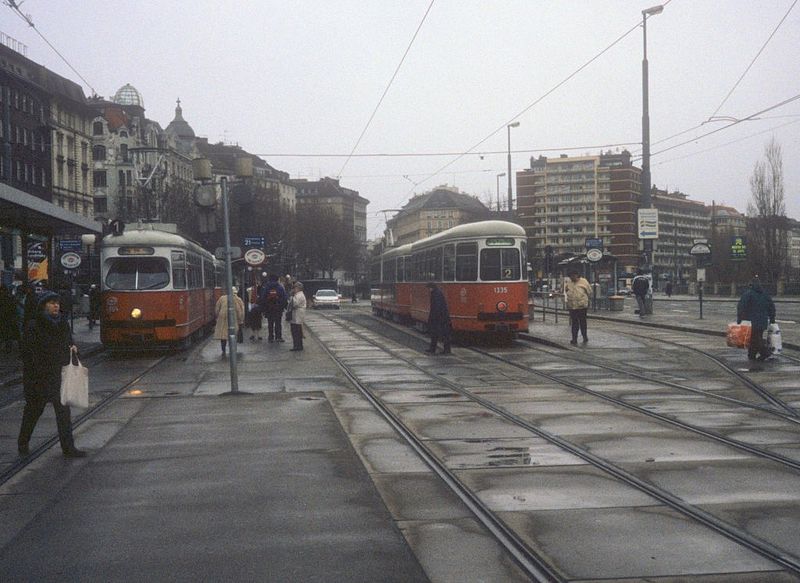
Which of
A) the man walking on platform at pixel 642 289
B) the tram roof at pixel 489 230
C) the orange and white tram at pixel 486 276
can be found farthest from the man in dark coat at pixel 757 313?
the man walking on platform at pixel 642 289

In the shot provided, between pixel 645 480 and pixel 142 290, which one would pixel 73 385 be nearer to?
pixel 645 480

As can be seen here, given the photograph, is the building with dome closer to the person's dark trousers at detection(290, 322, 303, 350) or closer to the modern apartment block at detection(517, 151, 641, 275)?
the person's dark trousers at detection(290, 322, 303, 350)

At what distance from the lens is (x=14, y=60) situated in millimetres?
71562

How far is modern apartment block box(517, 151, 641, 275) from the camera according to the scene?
561ft

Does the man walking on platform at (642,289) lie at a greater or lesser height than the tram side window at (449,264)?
lesser

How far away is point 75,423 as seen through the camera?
12633 mm

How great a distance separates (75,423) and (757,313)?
12772mm

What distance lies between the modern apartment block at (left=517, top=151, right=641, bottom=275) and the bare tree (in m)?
91.3

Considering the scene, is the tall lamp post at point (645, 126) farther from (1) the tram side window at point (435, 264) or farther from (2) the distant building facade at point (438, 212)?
(2) the distant building facade at point (438, 212)

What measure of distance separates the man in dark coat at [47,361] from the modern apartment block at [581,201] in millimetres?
161792

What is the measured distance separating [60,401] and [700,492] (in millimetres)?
5735

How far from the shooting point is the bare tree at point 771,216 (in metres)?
74.8

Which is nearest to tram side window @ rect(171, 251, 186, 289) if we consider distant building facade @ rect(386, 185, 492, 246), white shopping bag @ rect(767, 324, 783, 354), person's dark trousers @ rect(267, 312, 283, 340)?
person's dark trousers @ rect(267, 312, 283, 340)

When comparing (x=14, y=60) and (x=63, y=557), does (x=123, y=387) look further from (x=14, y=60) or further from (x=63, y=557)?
(x=14, y=60)
